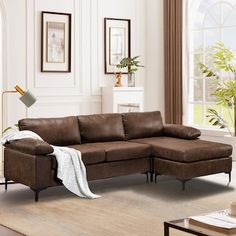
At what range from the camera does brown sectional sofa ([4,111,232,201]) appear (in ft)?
19.0

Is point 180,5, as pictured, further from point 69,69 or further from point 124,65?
point 69,69

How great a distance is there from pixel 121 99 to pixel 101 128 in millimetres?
1969

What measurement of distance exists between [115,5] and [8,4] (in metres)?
1.91

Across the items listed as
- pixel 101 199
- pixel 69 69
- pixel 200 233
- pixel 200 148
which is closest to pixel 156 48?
pixel 69 69

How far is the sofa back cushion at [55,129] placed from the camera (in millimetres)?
6336

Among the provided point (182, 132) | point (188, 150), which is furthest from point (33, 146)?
point (182, 132)

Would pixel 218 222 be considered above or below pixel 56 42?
below

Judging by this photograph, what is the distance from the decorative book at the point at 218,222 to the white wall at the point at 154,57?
571cm

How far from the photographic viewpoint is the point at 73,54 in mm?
8648

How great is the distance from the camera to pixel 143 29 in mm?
9508

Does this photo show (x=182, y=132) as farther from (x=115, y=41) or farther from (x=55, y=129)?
(x=115, y=41)

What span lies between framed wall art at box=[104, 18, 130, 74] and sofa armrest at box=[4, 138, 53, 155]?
3.36 m

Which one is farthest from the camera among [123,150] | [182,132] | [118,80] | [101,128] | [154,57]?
[154,57]

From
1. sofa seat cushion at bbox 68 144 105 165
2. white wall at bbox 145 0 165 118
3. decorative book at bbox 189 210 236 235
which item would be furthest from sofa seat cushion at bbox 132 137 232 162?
white wall at bbox 145 0 165 118
